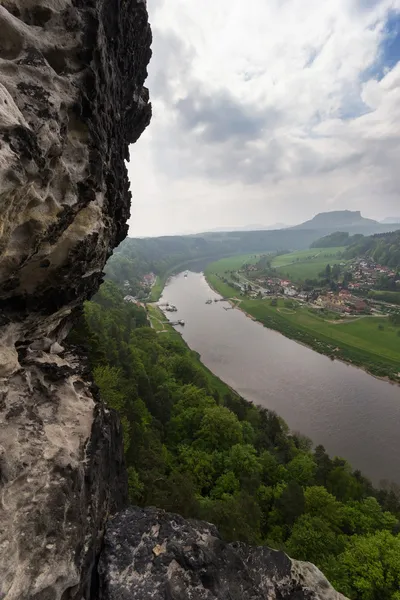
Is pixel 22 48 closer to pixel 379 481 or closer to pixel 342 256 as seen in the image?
pixel 379 481

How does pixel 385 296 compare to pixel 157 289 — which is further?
pixel 157 289

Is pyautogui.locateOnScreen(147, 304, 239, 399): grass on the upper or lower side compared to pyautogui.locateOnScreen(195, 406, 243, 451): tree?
lower

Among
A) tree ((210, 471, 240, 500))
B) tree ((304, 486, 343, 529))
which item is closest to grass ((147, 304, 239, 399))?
tree ((210, 471, 240, 500))

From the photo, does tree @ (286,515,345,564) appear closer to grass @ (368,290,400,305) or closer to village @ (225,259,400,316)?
village @ (225,259,400,316)

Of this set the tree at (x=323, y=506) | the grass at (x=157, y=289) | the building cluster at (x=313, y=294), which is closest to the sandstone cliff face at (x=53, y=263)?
the tree at (x=323, y=506)

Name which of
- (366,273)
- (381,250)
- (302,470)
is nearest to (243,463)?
(302,470)

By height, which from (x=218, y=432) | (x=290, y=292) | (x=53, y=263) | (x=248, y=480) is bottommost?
(x=290, y=292)

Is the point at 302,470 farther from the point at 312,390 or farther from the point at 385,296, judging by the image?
the point at 385,296
